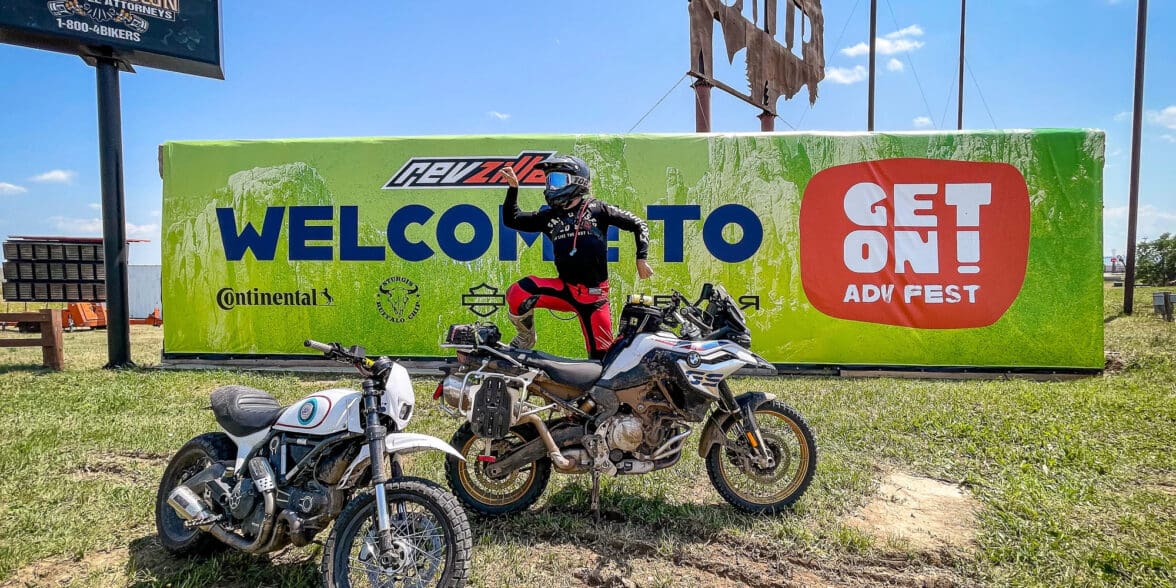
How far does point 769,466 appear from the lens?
370 centimetres

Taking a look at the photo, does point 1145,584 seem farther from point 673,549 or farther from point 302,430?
point 302,430

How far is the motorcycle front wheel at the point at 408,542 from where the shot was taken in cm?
249

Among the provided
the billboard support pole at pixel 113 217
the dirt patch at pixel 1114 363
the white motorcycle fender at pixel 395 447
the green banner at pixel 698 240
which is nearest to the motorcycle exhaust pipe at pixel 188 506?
the white motorcycle fender at pixel 395 447

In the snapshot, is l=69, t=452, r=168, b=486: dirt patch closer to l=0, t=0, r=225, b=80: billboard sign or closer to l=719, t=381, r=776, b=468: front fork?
l=719, t=381, r=776, b=468: front fork

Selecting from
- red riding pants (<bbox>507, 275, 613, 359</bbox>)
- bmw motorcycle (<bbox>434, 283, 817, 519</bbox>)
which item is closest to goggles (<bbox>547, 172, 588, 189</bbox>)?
red riding pants (<bbox>507, 275, 613, 359</bbox>)

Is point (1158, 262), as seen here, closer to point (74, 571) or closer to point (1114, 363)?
point (1114, 363)

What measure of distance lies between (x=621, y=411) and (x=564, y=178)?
6.37 feet

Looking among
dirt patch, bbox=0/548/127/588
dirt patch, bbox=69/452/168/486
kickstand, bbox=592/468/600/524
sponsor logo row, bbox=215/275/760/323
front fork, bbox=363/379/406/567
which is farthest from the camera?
sponsor logo row, bbox=215/275/760/323

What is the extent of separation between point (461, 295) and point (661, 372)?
216 inches

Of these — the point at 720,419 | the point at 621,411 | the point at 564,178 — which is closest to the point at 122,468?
the point at 621,411

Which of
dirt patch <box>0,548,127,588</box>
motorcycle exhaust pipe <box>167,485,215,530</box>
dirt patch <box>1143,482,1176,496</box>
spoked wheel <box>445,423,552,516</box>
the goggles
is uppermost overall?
the goggles

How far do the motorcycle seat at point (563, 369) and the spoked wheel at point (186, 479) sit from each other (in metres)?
1.46

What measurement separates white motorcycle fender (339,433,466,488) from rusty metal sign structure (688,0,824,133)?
7.79 m

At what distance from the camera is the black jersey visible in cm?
487
